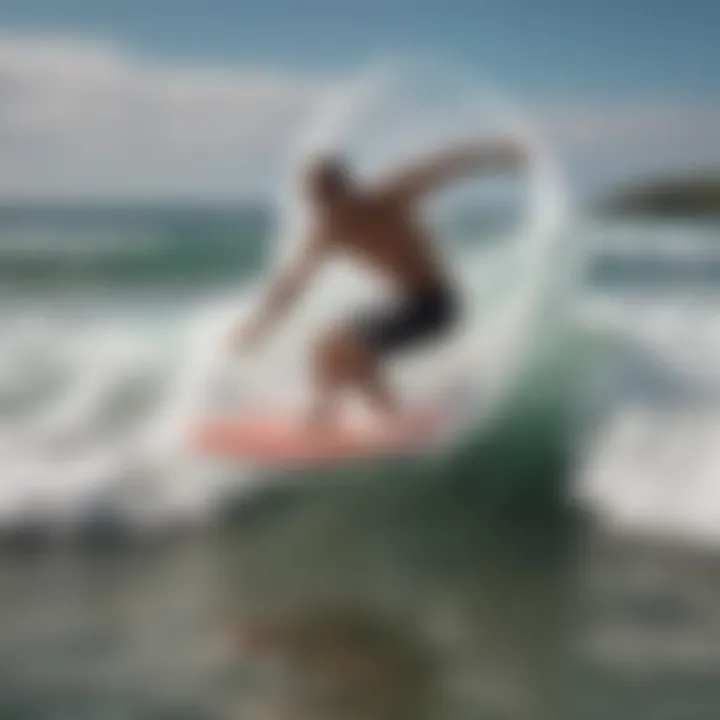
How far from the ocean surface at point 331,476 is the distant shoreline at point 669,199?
0.04 m

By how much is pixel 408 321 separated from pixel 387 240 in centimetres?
18

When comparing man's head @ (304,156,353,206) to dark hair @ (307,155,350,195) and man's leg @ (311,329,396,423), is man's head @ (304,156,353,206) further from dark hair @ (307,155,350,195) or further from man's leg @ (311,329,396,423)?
man's leg @ (311,329,396,423)

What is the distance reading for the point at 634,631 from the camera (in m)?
2.56

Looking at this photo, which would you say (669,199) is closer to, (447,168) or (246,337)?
(447,168)

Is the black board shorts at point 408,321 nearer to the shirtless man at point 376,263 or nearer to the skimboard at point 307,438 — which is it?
the shirtless man at point 376,263

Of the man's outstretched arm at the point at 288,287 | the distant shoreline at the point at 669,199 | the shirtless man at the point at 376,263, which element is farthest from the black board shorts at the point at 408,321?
the distant shoreline at the point at 669,199

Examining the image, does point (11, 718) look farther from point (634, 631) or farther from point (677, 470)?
point (677, 470)

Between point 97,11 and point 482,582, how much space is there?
148cm

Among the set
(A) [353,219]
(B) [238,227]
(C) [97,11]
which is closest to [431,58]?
(A) [353,219]

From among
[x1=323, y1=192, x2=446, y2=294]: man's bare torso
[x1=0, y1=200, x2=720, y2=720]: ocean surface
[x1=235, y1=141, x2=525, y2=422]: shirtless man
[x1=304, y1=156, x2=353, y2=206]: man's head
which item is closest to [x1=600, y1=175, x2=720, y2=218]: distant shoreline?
[x1=0, y1=200, x2=720, y2=720]: ocean surface

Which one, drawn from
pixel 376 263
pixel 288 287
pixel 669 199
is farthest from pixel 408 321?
pixel 669 199

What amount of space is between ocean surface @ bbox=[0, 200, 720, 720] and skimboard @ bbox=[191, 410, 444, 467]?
35 millimetres

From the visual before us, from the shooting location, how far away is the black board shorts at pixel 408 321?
8.92 feet

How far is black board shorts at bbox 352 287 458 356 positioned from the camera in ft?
8.92
